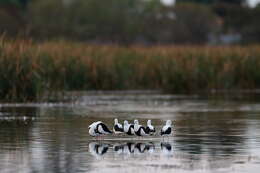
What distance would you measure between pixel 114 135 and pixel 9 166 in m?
5.13

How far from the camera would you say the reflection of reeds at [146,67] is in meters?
34.0

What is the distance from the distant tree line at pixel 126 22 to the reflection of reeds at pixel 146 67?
21076 mm

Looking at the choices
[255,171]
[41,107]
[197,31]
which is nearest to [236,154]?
[255,171]

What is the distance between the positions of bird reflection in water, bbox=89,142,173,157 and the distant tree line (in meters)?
42.4

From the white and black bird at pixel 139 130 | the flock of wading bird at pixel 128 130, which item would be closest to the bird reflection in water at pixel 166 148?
A: the flock of wading bird at pixel 128 130

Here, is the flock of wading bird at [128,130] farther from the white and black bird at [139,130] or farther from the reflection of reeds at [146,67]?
the reflection of reeds at [146,67]

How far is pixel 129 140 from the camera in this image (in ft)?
59.8

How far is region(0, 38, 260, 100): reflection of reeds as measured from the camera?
111 feet

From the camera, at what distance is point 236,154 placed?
15.9 meters

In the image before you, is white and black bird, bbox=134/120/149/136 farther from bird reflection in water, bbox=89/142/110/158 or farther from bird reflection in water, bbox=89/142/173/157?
bird reflection in water, bbox=89/142/110/158

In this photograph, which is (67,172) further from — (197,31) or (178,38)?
(197,31)

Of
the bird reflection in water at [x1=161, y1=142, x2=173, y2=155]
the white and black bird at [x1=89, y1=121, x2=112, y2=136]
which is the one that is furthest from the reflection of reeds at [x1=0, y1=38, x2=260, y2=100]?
the bird reflection in water at [x1=161, y1=142, x2=173, y2=155]

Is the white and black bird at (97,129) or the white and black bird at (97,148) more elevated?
the white and black bird at (97,129)

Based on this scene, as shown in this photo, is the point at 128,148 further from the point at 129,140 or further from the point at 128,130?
the point at 129,140
